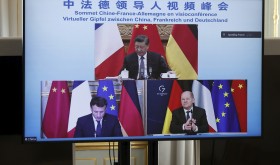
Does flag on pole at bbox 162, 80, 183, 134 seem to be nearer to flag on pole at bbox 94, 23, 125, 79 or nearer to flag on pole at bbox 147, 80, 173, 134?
flag on pole at bbox 147, 80, 173, 134

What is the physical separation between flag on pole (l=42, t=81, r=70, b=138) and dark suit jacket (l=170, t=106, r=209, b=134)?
0.27 meters

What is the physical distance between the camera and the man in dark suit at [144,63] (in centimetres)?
98

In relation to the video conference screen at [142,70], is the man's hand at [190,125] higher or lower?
lower

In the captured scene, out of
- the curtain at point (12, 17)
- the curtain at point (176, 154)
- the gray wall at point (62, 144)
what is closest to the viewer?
the gray wall at point (62, 144)

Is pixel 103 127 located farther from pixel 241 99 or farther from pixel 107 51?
pixel 241 99

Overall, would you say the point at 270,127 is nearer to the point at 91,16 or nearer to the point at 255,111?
the point at 255,111

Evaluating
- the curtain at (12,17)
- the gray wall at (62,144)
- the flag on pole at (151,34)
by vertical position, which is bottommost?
the gray wall at (62,144)

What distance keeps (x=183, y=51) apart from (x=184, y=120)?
0.18m

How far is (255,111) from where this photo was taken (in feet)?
3.41

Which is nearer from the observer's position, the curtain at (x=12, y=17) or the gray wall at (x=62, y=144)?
the gray wall at (x=62, y=144)

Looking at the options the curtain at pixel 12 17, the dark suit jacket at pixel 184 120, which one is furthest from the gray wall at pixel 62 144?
the curtain at pixel 12 17

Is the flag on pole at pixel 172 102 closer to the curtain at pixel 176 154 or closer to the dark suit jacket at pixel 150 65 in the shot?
the dark suit jacket at pixel 150 65

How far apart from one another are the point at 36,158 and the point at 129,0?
527 millimetres

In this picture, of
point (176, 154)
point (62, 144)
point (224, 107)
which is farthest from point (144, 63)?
point (176, 154)
